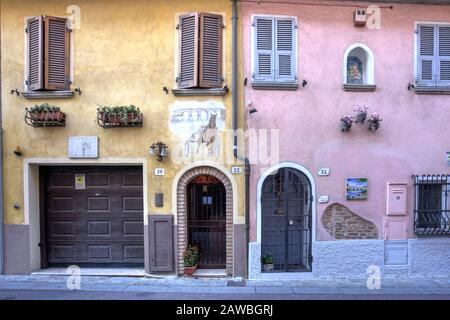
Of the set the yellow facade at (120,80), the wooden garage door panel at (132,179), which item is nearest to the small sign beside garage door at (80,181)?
the yellow facade at (120,80)

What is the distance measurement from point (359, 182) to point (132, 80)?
5610 millimetres

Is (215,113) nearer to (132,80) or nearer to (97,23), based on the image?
(132,80)

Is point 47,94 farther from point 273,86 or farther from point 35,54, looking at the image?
point 273,86

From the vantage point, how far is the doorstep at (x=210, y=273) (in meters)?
7.91

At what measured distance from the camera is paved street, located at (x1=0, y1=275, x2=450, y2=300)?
22.5ft

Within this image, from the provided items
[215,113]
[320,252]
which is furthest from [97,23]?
[320,252]

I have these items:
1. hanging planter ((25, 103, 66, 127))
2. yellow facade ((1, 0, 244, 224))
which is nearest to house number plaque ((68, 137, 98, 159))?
yellow facade ((1, 0, 244, 224))

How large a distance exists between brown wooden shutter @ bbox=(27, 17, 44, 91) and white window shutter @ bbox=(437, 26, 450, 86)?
9050 millimetres

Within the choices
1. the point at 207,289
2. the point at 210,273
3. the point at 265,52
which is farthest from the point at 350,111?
the point at 207,289

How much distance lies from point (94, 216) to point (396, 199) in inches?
278

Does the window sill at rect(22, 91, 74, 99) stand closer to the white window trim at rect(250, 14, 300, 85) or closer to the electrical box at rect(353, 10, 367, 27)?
the white window trim at rect(250, 14, 300, 85)

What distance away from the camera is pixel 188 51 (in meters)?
7.84

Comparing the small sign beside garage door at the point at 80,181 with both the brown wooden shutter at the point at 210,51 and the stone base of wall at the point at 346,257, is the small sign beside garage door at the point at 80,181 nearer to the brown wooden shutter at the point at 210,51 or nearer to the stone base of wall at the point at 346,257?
the brown wooden shutter at the point at 210,51

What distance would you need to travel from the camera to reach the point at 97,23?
26.1 feet
